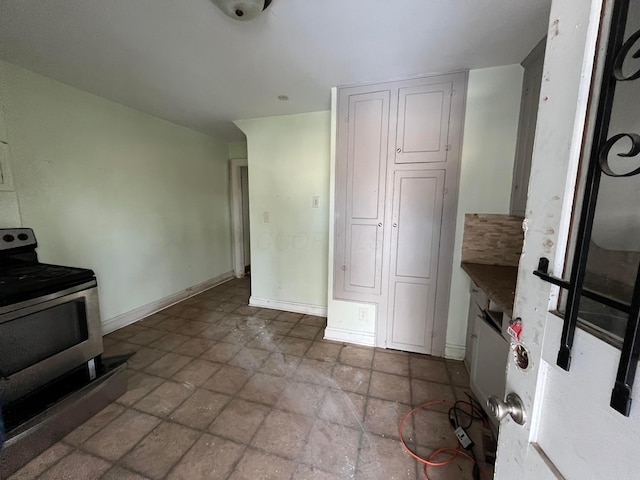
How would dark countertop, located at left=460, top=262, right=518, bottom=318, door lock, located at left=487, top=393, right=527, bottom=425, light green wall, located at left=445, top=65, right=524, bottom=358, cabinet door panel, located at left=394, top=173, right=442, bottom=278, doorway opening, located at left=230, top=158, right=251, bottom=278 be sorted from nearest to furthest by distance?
door lock, located at left=487, top=393, right=527, bottom=425 → dark countertop, located at left=460, top=262, right=518, bottom=318 → light green wall, located at left=445, top=65, right=524, bottom=358 → cabinet door panel, located at left=394, top=173, right=442, bottom=278 → doorway opening, located at left=230, top=158, right=251, bottom=278

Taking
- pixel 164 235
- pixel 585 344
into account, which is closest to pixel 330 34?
pixel 585 344

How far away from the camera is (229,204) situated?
4.16m

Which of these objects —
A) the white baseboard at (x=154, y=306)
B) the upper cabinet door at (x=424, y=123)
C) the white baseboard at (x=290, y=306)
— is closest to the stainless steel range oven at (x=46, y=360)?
the white baseboard at (x=154, y=306)

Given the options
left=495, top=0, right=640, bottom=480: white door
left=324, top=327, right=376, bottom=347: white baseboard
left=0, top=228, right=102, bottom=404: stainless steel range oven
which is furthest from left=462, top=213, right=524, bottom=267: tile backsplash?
left=0, top=228, right=102, bottom=404: stainless steel range oven

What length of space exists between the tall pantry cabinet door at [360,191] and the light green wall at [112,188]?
225 cm

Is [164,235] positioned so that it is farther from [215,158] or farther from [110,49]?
[110,49]

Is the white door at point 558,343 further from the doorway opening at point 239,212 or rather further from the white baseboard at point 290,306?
the doorway opening at point 239,212

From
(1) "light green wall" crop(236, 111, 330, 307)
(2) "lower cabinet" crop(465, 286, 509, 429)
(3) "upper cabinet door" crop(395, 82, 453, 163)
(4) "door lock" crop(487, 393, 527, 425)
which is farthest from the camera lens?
(1) "light green wall" crop(236, 111, 330, 307)

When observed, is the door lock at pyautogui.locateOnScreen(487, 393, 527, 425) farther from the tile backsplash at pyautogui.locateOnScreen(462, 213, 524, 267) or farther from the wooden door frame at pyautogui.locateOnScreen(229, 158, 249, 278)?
the wooden door frame at pyautogui.locateOnScreen(229, 158, 249, 278)

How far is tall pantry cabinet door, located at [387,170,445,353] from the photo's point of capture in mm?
Result: 2047

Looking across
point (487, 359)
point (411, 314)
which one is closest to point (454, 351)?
point (411, 314)

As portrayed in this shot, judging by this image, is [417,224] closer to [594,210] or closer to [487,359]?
[487,359]

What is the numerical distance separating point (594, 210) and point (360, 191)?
181 centimetres

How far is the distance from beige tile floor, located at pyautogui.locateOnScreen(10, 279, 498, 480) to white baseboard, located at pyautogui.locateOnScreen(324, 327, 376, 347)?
3.0 inches
